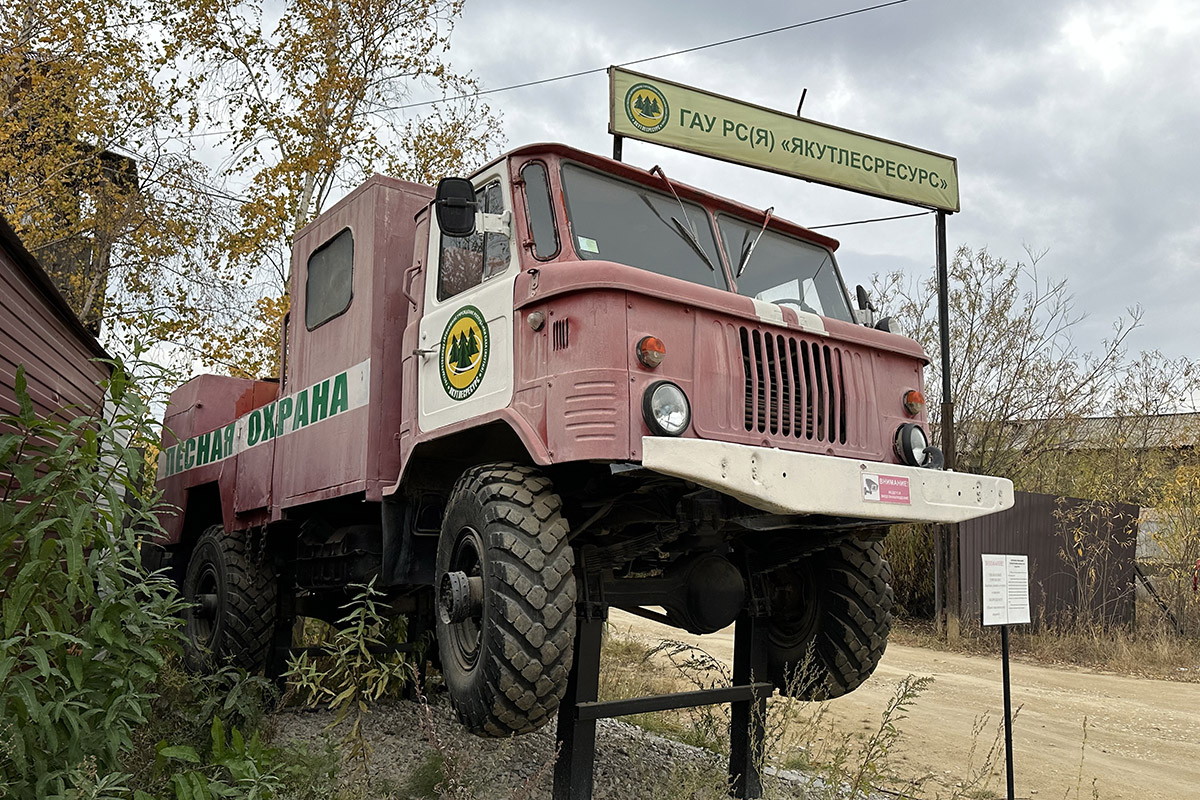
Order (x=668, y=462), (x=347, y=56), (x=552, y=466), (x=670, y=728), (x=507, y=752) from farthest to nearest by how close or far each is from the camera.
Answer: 1. (x=347, y=56)
2. (x=670, y=728)
3. (x=507, y=752)
4. (x=552, y=466)
5. (x=668, y=462)

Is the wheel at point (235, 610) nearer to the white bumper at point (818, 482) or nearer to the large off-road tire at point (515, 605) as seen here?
the large off-road tire at point (515, 605)

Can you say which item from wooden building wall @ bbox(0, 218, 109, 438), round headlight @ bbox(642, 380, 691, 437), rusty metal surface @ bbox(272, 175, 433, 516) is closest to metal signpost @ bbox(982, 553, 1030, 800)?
round headlight @ bbox(642, 380, 691, 437)

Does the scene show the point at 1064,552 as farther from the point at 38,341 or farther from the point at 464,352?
the point at 38,341

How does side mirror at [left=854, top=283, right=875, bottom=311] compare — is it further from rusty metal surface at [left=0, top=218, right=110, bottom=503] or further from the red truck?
rusty metal surface at [left=0, top=218, right=110, bottom=503]

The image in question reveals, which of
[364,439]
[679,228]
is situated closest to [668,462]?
[679,228]

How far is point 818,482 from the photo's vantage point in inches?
141

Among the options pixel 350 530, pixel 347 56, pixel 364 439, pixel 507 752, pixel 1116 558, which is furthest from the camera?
pixel 1116 558

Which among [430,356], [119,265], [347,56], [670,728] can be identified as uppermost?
[347,56]

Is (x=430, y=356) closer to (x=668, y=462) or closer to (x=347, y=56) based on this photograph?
(x=668, y=462)

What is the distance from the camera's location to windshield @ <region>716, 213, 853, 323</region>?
15.9ft

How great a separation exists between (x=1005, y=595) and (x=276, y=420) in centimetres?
473

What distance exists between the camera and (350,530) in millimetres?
5668

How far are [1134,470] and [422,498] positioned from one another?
1433 centimetres

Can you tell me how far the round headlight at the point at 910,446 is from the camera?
14.5 ft
